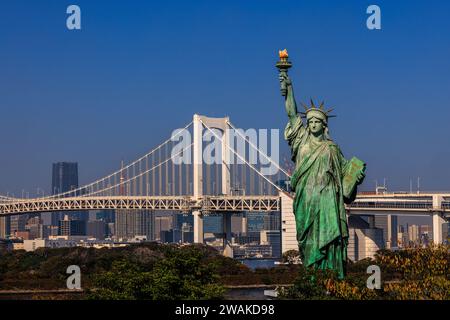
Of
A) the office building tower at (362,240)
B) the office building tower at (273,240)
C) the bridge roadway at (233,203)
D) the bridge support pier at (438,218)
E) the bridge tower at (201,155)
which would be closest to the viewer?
the office building tower at (362,240)

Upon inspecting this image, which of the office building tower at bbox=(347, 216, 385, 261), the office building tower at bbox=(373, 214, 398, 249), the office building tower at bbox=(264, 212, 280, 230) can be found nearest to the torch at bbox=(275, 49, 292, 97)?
the office building tower at bbox=(347, 216, 385, 261)

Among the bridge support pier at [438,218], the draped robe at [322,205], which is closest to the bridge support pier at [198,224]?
the bridge support pier at [438,218]

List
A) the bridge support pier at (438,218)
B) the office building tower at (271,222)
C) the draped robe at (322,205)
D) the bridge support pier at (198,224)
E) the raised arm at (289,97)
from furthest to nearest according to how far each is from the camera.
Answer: the office building tower at (271,222), the bridge support pier at (198,224), the bridge support pier at (438,218), the raised arm at (289,97), the draped robe at (322,205)

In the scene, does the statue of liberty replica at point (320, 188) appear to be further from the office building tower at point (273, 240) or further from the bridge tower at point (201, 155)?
the office building tower at point (273, 240)

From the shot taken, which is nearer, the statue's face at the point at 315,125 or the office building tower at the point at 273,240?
the statue's face at the point at 315,125

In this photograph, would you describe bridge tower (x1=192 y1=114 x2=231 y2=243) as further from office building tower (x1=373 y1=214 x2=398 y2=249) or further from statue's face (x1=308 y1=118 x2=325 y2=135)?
statue's face (x1=308 y1=118 x2=325 y2=135)

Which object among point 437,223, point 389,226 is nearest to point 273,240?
point 389,226

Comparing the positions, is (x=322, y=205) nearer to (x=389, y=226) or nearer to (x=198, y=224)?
(x=198, y=224)

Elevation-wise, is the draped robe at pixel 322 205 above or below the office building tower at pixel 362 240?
above
